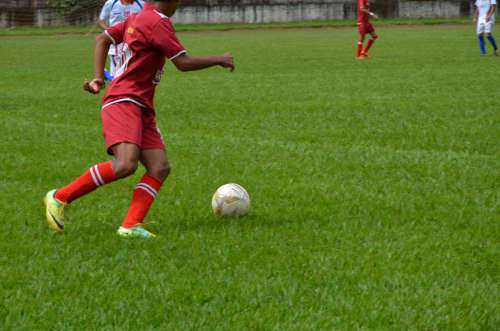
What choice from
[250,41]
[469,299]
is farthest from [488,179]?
[250,41]

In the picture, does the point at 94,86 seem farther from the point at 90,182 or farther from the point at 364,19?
the point at 364,19

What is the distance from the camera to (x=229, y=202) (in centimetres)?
586

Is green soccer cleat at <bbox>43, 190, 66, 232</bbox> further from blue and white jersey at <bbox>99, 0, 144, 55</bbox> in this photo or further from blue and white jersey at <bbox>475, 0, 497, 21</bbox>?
blue and white jersey at <bbox>475, 0, 497, 21</bbox>

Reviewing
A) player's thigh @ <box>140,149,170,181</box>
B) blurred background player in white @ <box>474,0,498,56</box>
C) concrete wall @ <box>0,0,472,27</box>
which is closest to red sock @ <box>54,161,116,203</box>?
player's thigh @ <box>140,149,170,181</box>

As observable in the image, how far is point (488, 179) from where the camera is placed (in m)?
7.12

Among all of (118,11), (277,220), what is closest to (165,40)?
(277,220)

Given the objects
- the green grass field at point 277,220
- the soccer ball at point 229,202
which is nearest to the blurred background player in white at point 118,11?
the green grass field at point 277,220

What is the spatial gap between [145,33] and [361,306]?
2.18 meters

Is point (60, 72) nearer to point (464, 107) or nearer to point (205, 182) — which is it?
point (464, 107)

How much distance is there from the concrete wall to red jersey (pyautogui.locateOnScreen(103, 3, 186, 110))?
40.2m

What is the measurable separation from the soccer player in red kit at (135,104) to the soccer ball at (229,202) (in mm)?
506

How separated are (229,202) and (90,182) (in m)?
0.97

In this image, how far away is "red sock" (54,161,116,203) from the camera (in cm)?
534

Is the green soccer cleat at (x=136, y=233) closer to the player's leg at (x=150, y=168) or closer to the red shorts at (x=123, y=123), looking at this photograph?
the player's leg at (x=150, y=168)
